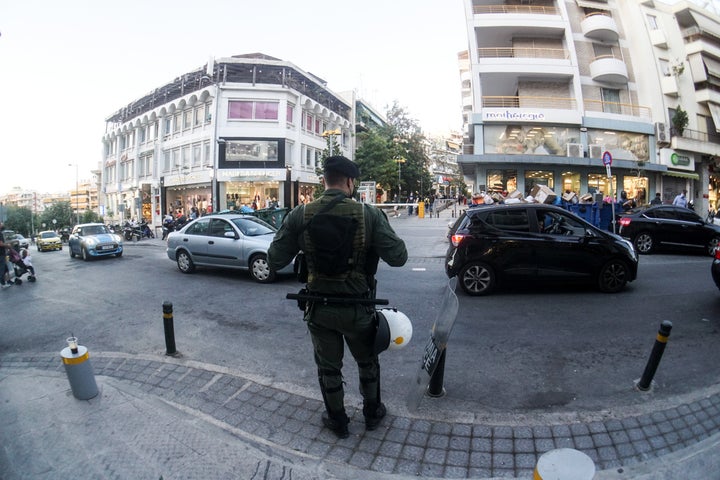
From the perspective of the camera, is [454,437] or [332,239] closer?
[332,239]

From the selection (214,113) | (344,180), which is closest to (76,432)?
→ (344,180)

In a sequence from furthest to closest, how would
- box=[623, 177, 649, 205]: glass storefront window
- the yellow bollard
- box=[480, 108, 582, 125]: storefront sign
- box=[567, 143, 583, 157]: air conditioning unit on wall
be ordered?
box=[623, 177, 649, 205]: glass storefront window → box=[567, 143, 583, 157]: air conditioning unit on wall → box=[480, 108, 582, 125]: storefront sign → the yellow bollard

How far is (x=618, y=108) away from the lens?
25938 millimetres

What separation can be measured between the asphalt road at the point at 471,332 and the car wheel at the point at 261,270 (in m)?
0.33

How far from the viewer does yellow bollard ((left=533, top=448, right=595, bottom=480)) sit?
1.25m

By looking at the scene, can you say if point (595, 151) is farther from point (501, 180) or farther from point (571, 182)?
point (501, 180)

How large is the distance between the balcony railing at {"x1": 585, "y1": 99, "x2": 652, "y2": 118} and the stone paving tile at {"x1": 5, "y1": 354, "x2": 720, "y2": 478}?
88.4ft

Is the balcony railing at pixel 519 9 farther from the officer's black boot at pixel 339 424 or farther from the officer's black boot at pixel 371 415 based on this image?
the officer's black boot at pixel 339 424

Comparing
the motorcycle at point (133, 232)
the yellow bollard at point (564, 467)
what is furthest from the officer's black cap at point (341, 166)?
the motorcycle at point (133, 232)

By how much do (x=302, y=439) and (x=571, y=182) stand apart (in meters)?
27.5

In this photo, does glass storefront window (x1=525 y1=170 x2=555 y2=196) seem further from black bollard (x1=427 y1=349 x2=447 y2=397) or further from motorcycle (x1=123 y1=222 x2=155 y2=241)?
motorcycle (x1=123 y1=222 x2=155 y2=241)

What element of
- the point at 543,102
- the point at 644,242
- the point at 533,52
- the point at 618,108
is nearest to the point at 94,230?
the point at 644,242

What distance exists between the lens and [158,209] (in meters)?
39.7

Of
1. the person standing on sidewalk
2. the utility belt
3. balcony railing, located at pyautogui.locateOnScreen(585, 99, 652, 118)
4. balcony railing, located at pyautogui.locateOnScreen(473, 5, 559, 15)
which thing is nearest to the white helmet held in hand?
the utility belt
